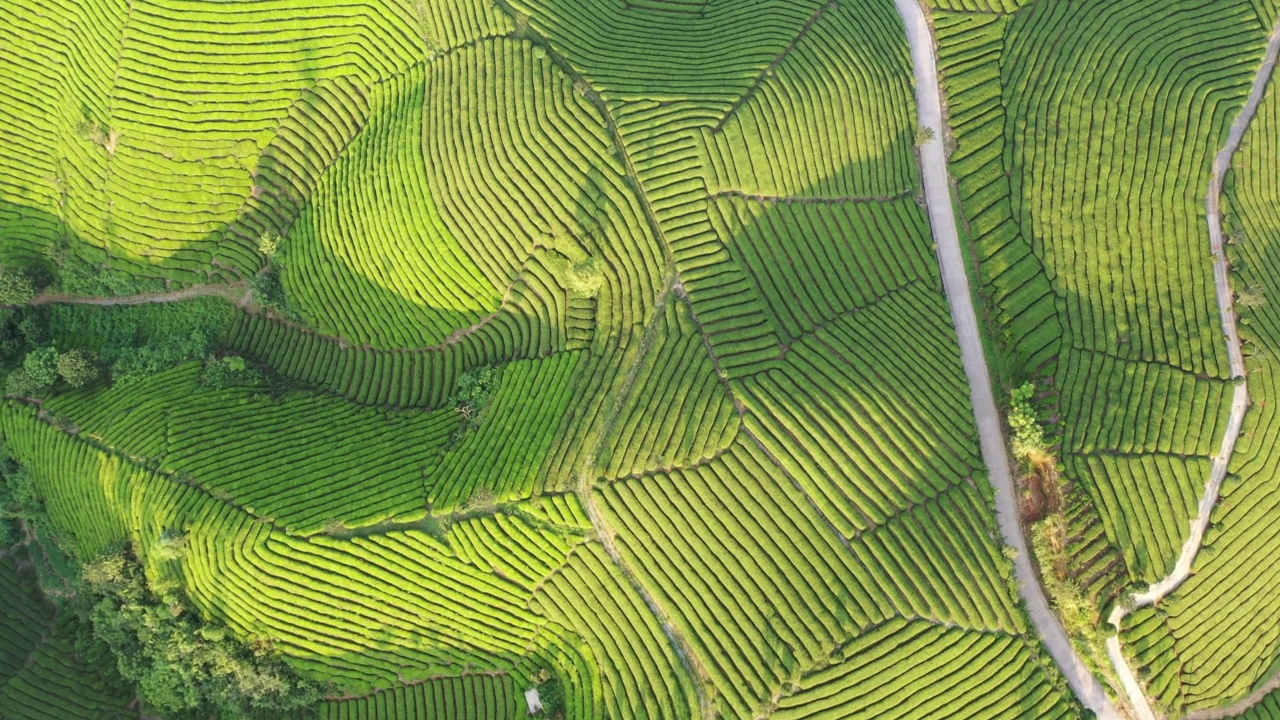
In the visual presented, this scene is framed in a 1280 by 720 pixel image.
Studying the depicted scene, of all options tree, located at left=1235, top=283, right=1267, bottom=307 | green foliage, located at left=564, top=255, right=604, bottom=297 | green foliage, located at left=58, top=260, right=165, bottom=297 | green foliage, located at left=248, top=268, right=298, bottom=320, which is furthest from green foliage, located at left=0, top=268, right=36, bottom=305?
tree, located at left=1235, top=283, right=1267, bottom=307

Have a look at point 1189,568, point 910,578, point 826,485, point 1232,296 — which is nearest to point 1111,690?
point 1189,568

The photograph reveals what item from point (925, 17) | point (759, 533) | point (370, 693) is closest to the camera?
point (759, 533)

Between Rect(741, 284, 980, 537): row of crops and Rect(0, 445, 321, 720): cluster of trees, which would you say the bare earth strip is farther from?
Rect(0, 445, 321, 720): cluster of trees

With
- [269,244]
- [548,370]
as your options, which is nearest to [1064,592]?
[548,370]

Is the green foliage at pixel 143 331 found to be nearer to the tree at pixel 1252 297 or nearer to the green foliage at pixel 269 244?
the green foliage at pixel 269 244

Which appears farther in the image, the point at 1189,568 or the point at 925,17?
the point at 925,17

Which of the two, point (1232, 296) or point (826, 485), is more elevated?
point (1232, 296)

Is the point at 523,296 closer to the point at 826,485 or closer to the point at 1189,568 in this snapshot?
the point at 826,485

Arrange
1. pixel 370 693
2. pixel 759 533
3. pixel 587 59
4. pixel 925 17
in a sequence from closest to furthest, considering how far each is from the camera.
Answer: pixel 759 533
pixel 370 693
pixel 587 59
pixel 925 17
